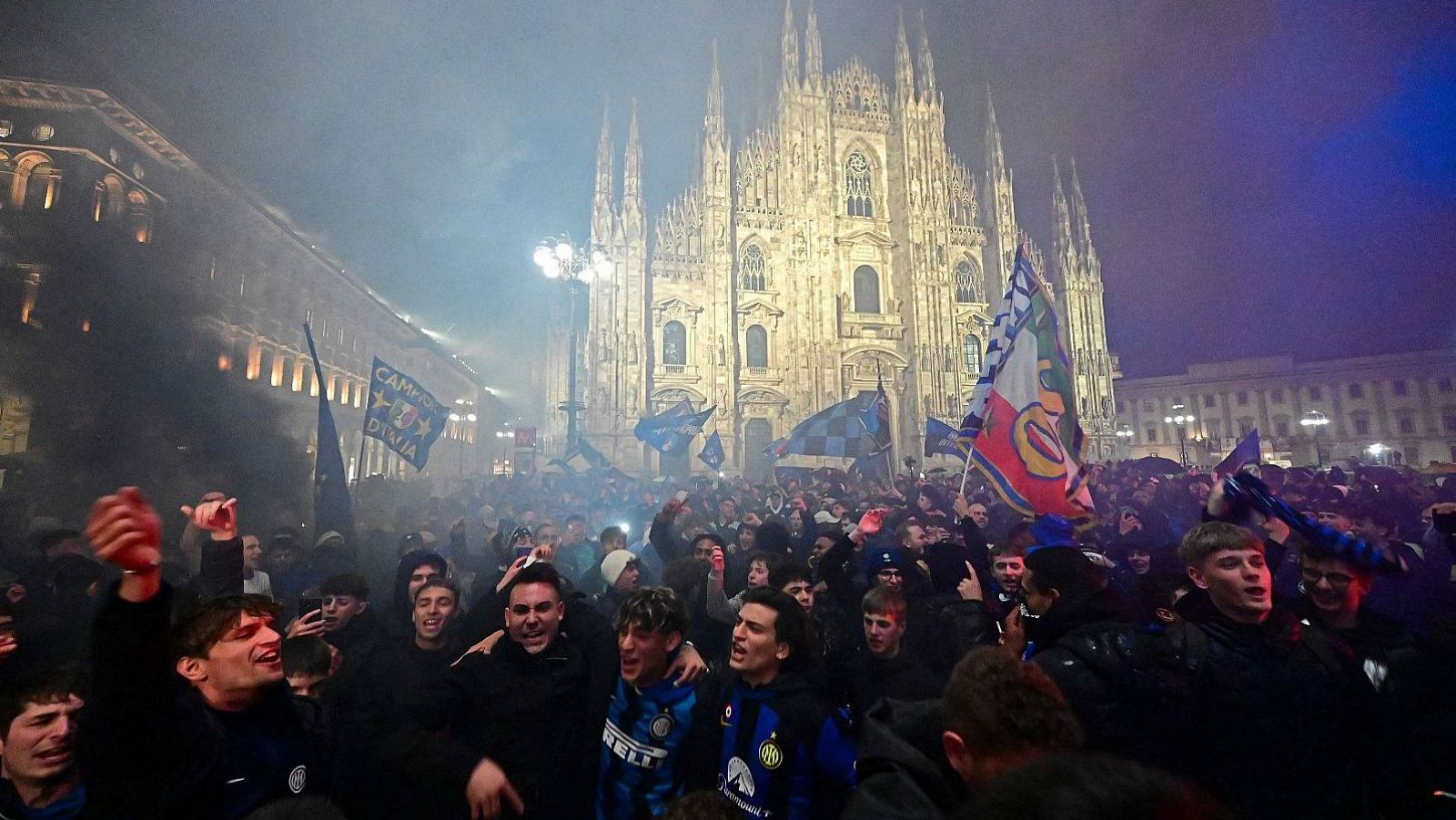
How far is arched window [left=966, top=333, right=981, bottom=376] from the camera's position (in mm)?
33803

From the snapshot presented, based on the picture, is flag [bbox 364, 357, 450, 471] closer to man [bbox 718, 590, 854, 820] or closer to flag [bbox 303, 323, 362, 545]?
flag [bbox 303, 323, 362, 545]

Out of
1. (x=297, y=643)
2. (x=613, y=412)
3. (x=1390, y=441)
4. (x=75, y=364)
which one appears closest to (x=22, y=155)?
(x=75, y=364)

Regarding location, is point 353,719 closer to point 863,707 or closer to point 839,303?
point 863,707

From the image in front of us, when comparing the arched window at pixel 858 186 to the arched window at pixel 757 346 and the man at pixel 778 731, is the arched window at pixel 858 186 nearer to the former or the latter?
the arched window at pixel 757 346

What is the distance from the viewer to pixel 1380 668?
2.76 meters

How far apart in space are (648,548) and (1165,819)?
757cm

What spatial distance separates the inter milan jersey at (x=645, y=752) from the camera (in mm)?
2771

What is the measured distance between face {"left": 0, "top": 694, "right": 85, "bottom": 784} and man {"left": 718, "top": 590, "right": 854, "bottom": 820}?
8.18 ft

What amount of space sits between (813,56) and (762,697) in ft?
122

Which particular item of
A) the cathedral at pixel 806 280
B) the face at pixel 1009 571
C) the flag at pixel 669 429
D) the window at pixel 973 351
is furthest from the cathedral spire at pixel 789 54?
the face at pixel 1009 571

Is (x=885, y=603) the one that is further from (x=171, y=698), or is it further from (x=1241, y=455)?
(x=1241, y=455)

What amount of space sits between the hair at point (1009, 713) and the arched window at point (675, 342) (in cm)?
2988

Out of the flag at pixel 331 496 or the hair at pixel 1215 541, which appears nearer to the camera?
the hair at pixel 1215 541

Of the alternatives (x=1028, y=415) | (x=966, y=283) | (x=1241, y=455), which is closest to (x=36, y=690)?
(x=1028, y=415)
